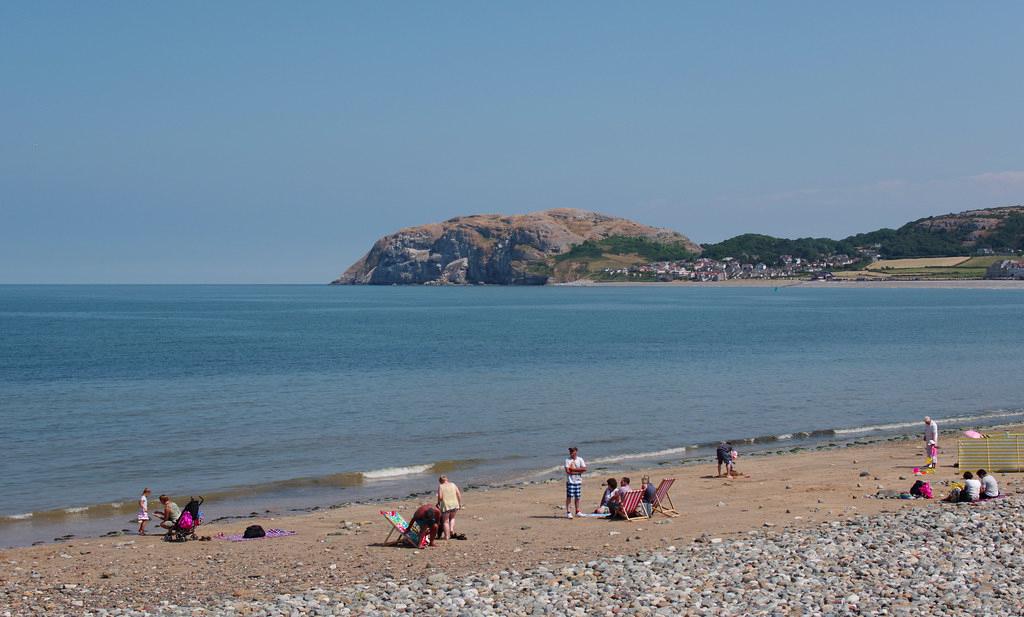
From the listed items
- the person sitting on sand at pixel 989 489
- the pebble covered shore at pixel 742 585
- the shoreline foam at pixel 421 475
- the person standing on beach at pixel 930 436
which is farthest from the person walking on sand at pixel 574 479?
the person standing on beach at pixel 930 436

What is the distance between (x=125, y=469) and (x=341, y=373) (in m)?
27.2

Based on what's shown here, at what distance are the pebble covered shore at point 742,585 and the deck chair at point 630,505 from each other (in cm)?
369

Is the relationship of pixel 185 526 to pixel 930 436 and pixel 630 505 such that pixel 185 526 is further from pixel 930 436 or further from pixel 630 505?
pixel 930 436

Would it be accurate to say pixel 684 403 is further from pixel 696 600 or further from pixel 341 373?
pixel 696 600

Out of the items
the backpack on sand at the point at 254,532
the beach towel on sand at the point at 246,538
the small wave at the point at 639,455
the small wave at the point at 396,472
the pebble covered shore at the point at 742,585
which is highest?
the pebble covered shore at the point at 742,585

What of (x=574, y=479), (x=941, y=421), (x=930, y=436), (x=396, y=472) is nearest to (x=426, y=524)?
Answer: (x=574, y=479)

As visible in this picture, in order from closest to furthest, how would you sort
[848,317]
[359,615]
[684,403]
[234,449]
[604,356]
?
[359,615]
[234,449]
[684,403]
[604,356]
[848,317]

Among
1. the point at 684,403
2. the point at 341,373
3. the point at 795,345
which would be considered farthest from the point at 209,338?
the point at 684,403

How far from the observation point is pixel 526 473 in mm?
27141

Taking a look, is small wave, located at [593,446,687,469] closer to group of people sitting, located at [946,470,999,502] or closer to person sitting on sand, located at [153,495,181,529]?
Result: group of people sitting, located at [946,470,999,502]

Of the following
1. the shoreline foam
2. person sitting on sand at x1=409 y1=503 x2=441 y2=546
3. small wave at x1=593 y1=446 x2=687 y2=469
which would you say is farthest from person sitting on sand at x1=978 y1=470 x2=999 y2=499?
small wave at x1=593 y1=446 x2=687 y2=469

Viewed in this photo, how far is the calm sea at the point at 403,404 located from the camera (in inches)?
1030

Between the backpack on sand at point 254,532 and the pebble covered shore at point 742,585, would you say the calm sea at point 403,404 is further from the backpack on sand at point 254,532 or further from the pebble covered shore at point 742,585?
the pebble covered shore at point 742,585

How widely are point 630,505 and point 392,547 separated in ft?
16.4
